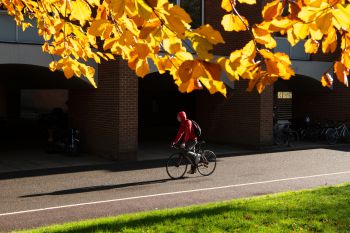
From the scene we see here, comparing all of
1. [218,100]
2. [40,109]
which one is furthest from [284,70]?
[40,109]

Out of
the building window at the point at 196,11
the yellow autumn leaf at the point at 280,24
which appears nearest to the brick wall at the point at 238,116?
the building window at the point at 196,11

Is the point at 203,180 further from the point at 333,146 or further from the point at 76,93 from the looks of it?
the point at 333,146

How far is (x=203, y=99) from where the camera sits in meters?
22.6

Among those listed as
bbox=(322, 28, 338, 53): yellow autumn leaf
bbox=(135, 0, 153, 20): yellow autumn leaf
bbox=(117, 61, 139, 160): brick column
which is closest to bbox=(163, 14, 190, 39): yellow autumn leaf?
bbox=(135, 0, 153, 20): yellow autumn leaf

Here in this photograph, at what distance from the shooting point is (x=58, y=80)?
721 inches

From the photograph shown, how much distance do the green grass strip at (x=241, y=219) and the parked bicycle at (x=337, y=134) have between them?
13825 millimetres

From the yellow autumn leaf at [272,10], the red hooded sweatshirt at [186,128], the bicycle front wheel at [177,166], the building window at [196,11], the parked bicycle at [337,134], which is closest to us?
the yellow autumn leaf at [272,10]

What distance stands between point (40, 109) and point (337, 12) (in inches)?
1726

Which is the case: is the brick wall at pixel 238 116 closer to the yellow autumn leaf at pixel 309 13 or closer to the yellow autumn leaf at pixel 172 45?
the yellow autumn leaf at pixel 172 45

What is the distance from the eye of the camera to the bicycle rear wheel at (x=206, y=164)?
13.0m

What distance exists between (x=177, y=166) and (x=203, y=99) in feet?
33.9

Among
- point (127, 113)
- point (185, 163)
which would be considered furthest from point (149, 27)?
point (127, 113)

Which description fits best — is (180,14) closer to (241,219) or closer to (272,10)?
(272,10)

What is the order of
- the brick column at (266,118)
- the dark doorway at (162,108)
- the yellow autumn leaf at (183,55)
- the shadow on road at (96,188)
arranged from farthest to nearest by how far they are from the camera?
the dark doorway at (162,108) → the brick column at (266,118) → the shadow on road at (96,188) → the yellow autumn leaf at (183,55)
